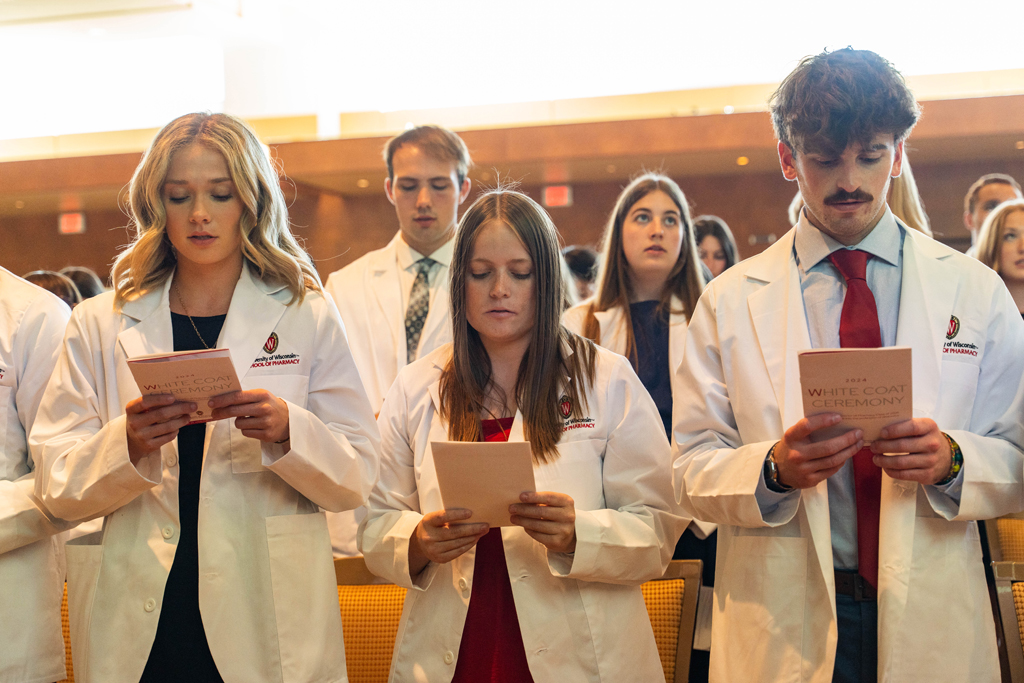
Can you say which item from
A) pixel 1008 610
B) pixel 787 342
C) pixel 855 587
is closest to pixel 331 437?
pixel 787 342

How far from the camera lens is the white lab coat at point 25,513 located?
1968 millimetres

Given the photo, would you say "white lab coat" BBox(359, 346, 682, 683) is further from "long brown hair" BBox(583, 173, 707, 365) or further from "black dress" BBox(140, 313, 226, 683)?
"long brown hair" BBox(583, 173, 707, 365)

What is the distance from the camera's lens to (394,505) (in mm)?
1959

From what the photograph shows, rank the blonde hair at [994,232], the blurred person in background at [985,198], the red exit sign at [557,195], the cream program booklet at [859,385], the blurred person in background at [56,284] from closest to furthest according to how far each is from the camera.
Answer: the cream program booklet at [859,385] → the blonde hair at [994,232] → the blurred person in background at [985,198] → the blurred person in background at [56,284] → the red exit sign at [557,195]

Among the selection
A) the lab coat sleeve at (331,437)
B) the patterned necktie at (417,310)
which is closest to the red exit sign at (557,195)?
the patterned necktie at (417,310)

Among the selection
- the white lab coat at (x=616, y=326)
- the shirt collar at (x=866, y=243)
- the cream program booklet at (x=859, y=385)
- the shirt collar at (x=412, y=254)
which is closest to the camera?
the cream program booklet at (x=859, y=385)

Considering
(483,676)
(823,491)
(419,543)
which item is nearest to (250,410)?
(419,543)

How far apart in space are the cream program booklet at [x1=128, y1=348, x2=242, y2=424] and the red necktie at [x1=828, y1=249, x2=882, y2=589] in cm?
119

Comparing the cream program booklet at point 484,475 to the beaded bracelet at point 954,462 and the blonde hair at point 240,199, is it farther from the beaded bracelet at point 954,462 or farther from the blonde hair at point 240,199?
the beaded bracelet at point 954,462

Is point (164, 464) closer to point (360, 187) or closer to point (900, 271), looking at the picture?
point (900, 271)

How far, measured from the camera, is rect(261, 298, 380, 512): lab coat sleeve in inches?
70.6

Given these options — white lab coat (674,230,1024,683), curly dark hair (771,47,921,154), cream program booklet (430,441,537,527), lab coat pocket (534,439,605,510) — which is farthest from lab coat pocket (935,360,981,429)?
cream program booklet (430,441,537,527)

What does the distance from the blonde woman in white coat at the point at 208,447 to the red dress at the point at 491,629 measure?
0.29m

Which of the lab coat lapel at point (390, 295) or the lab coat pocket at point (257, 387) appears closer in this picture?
the lab coat pocket at point (257, 387)
